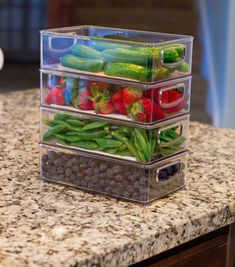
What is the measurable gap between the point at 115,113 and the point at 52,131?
14 centimetres

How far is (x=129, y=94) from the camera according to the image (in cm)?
106

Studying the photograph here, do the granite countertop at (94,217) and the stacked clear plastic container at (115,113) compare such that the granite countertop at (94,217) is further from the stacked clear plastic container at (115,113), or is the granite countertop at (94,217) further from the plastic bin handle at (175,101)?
the plastic bin handle at (175,101)

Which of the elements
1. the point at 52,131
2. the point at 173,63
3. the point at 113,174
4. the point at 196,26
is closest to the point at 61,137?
the point at 52,131

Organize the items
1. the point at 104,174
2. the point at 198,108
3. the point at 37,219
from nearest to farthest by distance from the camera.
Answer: the point at 37,219 < the point at 104,174 < the point at 198,108

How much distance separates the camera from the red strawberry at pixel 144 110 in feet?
3.45

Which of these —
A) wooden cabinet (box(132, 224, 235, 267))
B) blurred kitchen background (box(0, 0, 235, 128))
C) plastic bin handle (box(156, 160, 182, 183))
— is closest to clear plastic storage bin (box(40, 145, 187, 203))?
plastic bin handle (box(156, 160, 182, 183))

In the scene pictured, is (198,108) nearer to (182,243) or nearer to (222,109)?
(222,109)

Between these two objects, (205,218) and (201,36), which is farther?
(201,36)

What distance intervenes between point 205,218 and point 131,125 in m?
0.20

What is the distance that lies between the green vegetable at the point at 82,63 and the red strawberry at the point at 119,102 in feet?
0.19

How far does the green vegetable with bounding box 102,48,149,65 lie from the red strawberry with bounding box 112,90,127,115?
0.18 ft

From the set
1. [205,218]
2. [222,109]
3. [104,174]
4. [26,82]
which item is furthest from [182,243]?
[26,82]

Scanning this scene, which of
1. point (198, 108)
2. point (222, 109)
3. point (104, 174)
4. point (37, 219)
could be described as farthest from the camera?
point (198, 108)

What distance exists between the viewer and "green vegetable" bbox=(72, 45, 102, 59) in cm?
110
